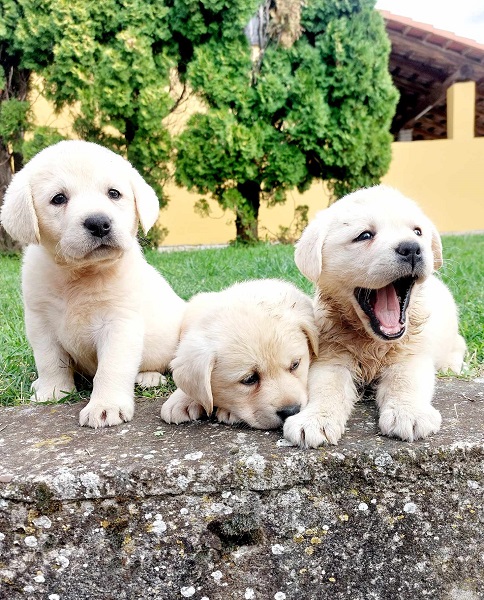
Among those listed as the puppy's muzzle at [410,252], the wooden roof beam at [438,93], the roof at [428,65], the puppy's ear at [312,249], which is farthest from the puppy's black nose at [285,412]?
the wooden roof beam at [438,93]

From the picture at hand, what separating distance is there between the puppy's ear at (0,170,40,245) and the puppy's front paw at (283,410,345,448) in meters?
1.58

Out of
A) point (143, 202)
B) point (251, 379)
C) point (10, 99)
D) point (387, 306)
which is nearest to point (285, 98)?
point (10, 99)

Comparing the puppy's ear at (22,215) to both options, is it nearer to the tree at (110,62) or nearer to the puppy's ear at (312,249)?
the puppy's ear at (312,249)

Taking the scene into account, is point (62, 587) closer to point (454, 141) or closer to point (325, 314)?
point (325, 314)

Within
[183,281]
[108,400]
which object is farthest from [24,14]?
[108,400]

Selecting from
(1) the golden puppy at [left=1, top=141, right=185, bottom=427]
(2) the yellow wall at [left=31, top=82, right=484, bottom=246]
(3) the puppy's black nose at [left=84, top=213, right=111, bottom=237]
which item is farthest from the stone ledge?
(2) the yellow wall at [left=31, top=82, right=484, bottom=246]

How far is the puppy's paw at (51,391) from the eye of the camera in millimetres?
3285

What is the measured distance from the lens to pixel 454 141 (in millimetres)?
16156

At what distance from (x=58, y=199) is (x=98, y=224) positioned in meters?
0.31

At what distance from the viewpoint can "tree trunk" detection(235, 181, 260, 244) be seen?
41.0ft

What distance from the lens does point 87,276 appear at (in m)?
3.25

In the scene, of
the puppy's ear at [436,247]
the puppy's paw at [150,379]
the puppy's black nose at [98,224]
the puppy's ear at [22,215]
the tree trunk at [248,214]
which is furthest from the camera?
the tree trunk at [248,214]

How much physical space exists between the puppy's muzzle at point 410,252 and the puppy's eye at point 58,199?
1.65 m

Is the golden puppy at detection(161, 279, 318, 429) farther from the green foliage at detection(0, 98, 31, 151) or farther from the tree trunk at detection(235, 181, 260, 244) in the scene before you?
the green foliage at detection(0, 98, 31, 151)
